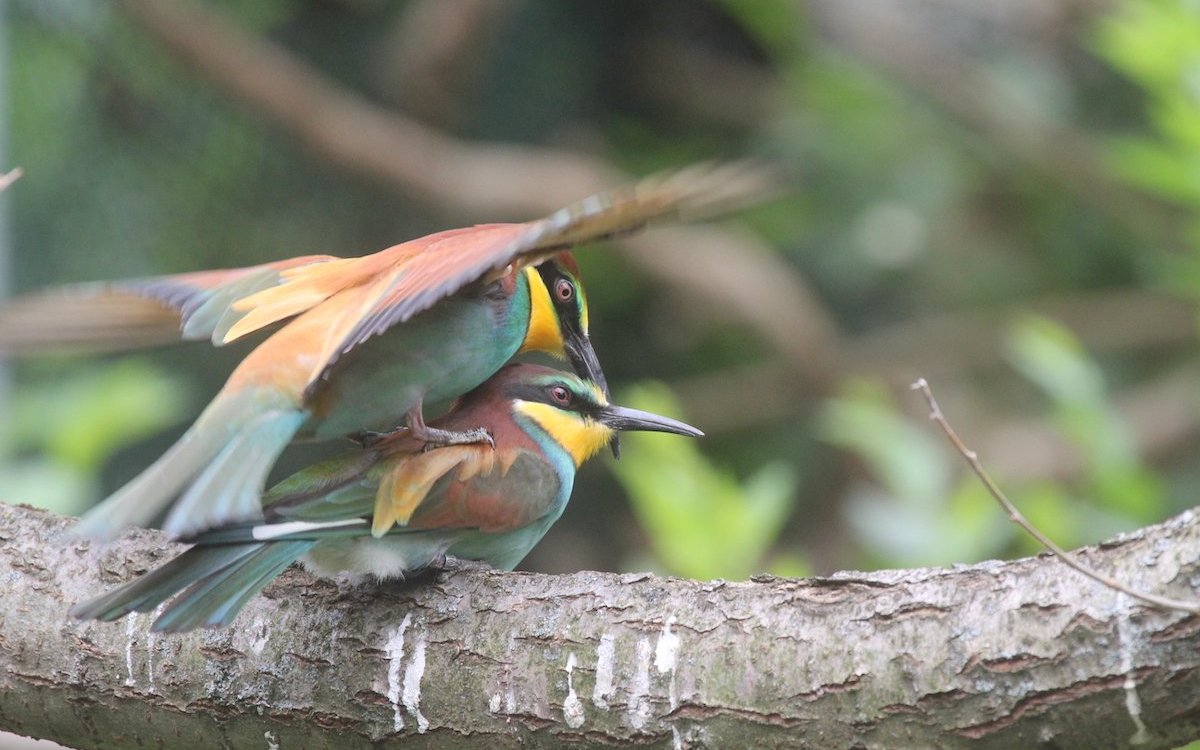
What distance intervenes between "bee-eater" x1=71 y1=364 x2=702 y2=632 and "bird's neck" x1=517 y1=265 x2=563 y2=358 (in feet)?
0.22

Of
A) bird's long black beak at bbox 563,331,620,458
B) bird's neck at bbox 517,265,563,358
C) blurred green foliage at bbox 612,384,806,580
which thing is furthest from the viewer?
blurred green foliage at bbox 612,384,806,580

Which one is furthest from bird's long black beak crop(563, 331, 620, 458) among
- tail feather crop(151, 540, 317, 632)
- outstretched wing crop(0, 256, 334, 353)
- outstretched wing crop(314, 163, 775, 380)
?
tail feather crop(151, 540, 317, 632)

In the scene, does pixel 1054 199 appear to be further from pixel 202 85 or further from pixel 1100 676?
pixel 1100 676

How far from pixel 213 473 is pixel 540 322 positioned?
0.68m

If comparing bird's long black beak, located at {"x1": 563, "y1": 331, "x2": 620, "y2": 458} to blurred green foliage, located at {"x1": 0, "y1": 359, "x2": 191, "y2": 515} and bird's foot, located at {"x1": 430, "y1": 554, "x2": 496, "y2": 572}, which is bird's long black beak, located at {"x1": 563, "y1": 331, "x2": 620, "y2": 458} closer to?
bird's foot, located at {"x1": 430, "y1": 554, "x2": 496, "y2": 572}

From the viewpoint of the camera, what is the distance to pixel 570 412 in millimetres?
2074

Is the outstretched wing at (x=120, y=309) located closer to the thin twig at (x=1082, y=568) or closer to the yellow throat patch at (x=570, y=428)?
the yellow throat patch at (x=570, y=428)

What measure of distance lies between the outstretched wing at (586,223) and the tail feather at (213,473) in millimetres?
114

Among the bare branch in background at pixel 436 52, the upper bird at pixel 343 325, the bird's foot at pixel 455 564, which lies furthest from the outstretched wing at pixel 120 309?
the bare branch in background at pixel 436 52

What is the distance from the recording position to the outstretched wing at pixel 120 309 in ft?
6.42

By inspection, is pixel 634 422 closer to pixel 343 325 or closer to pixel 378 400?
pixel 378 400

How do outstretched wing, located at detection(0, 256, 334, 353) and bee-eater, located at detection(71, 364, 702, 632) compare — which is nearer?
bee-eater, located at detection(71, 364, 702, 632)

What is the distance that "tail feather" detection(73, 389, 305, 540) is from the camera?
150cm

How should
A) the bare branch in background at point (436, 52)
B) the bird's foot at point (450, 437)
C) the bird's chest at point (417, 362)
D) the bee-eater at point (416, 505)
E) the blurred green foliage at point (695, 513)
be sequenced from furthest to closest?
the bare branch in background at point (436, 52)
the blurred green foliage at point (695, 513)
the bird's foot at point (450, 437)
the bird's chest at point (417, 362)
the bee-eater at point (416, 505)
